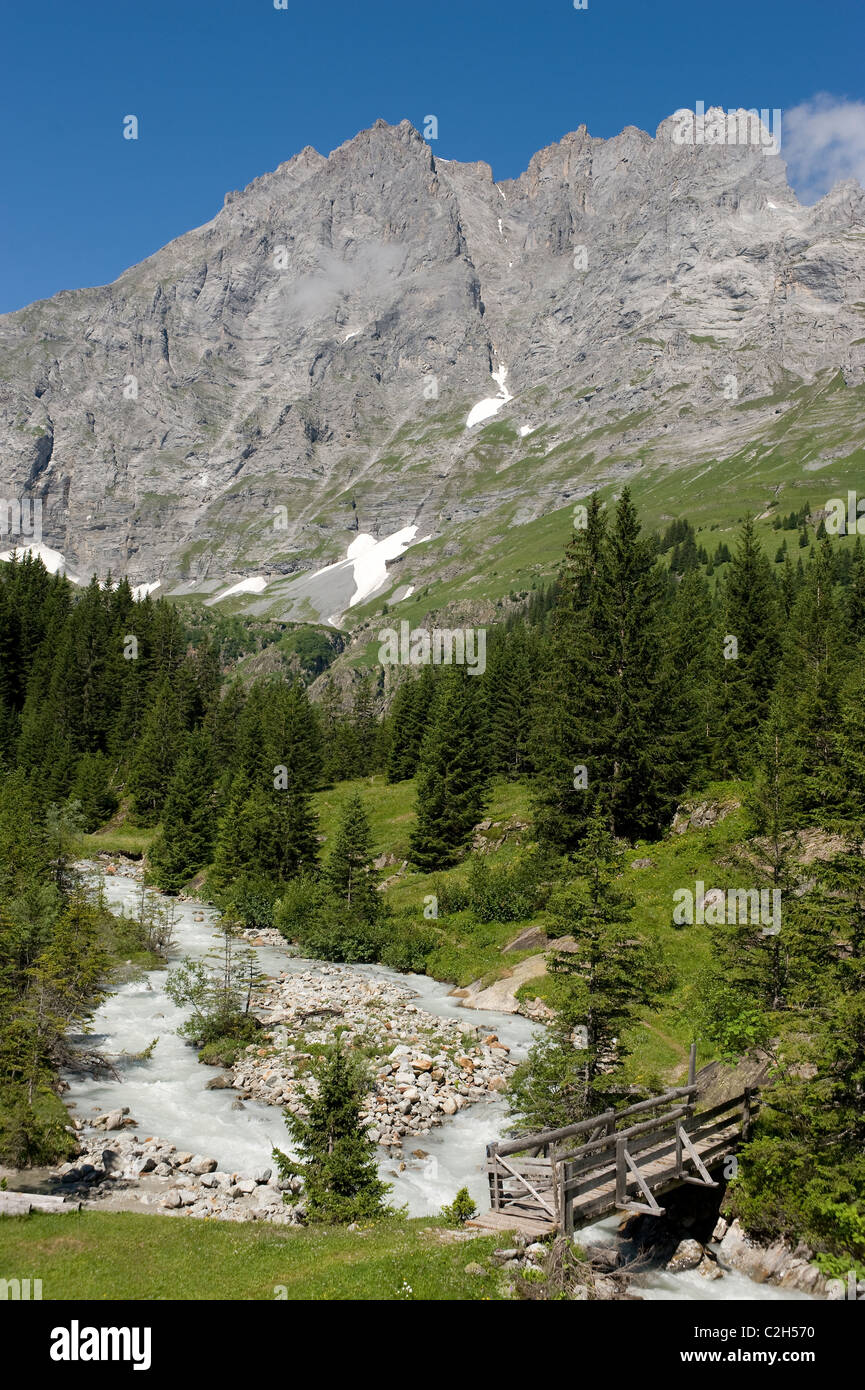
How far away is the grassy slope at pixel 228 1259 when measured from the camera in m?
14.7

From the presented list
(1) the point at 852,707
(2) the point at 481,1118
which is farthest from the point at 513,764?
(1) the point at 852,707

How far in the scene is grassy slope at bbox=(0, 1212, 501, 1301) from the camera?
14.7 metres

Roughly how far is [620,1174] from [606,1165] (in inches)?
21.5

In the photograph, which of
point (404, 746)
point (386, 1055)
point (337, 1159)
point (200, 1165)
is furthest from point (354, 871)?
point (404, 746)

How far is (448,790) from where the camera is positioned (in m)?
61.8

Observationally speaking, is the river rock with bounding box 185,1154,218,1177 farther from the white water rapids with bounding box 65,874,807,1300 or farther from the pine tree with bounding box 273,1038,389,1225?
the pine tree with bounding box 273,1038,389,1225

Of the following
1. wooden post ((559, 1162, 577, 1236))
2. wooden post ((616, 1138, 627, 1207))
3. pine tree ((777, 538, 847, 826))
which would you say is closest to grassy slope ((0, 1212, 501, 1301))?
wooden post ((559, 1162, 577, 1236))

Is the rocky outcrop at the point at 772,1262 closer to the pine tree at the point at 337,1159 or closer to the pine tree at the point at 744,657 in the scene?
the pine tree at the point at 337,1159

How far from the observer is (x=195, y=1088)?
99.1ft

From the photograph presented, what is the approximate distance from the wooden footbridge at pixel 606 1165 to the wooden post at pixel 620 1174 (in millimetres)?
20

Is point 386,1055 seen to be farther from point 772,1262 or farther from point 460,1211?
point 772,1262

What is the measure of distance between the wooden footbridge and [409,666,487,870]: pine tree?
39.1 m

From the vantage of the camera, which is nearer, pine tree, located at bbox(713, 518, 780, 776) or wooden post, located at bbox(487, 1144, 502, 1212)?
wooden post, located at bbox(487, 1144, 502, 1212)
